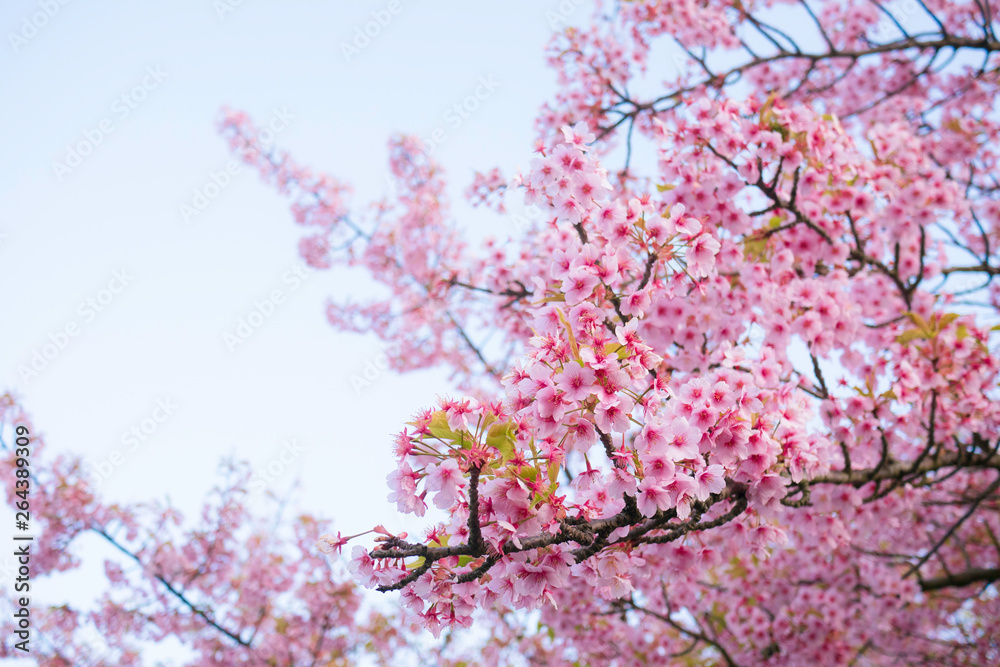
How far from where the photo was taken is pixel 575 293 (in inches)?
96.4

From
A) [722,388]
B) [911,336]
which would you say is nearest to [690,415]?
[722,388]

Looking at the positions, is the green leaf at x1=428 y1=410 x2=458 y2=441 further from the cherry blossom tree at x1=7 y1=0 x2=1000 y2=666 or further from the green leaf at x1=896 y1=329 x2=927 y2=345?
the green leaf at x1=896 y1=329 x2=927 y2=345

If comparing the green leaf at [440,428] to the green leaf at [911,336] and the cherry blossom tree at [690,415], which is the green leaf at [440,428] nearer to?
the cherry blossom tree at [690,415]

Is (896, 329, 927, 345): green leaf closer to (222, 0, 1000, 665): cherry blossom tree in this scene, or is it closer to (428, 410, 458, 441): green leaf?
(222, 0, 1000, 665): cherry blossom tree

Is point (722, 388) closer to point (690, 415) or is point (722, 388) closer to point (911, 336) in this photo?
point (690, 415)

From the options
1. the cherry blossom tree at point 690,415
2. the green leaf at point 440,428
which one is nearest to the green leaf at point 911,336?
the cherry blossom tree at point 690,415

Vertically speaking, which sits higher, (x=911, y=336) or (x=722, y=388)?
(x=911, y=336)

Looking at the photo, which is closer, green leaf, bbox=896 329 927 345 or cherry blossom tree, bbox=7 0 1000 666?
cherry blossom tree, bbox=7 0 1000 666

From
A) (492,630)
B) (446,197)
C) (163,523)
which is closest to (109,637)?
(163,523)

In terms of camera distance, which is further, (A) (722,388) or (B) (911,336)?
(B) (911,336)

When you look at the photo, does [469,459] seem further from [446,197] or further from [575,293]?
[446,197]

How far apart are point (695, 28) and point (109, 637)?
11.1 metres

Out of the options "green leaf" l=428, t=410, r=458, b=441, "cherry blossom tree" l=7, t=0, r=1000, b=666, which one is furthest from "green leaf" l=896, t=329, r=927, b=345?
"green leaf" l=428, t=410, r=458, b=441

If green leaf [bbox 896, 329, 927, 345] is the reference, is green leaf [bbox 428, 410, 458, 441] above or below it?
below
